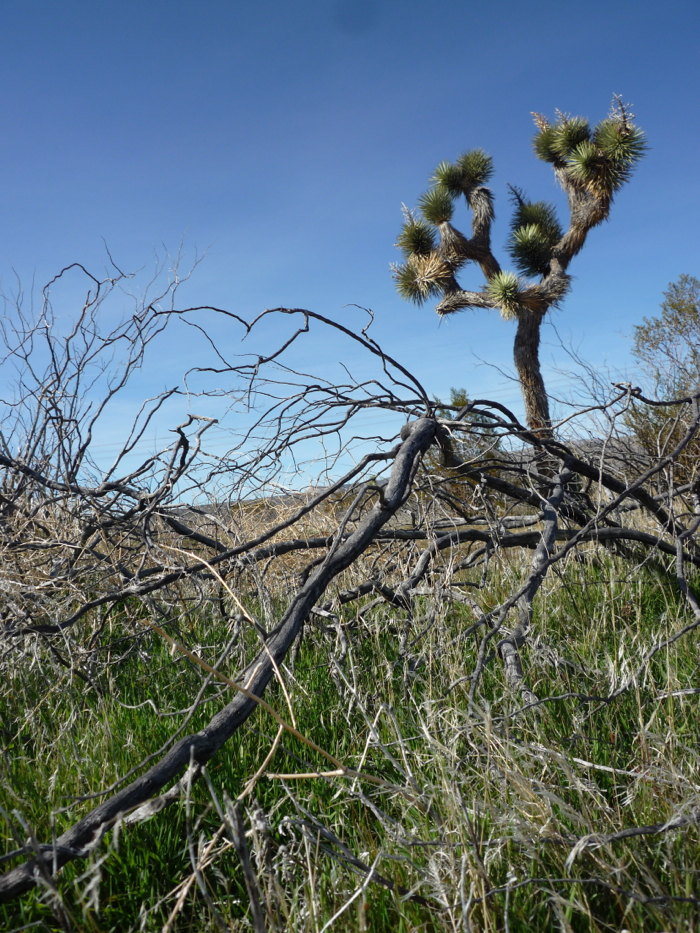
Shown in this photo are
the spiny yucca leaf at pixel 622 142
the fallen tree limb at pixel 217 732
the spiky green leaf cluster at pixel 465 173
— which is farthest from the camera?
the spiky green leaf cluster at pixel 465 173

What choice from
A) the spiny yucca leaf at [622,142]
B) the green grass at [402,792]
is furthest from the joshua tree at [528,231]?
the green grass at [402,792]

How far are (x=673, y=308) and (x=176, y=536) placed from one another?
72.6ft

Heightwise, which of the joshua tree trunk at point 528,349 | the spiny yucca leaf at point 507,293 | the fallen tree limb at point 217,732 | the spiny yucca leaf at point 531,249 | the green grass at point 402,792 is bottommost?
the green grass at point 402,792

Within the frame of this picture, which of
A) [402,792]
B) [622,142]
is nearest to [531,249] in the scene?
[622,142]

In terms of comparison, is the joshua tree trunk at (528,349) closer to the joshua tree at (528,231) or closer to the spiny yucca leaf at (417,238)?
the joshua tree at (528,231)

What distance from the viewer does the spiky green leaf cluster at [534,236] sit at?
68.9ft

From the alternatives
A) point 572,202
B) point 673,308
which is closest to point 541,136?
point 572,202

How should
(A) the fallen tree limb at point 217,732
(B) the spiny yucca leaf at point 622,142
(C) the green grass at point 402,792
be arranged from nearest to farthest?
(A) the fallen tree limb at point 217,732
(C) the green grass at point 402,792
(B) the spiny yucca leaf at point 622,142

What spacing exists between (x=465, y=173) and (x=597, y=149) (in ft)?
→ 15.9

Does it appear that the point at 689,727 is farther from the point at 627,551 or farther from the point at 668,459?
the point at 627,551

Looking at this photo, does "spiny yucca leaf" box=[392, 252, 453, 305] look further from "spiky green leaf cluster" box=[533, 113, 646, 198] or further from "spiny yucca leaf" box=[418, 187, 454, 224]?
"spiky green leaf cluster" box=[533, 113, 646, 198]

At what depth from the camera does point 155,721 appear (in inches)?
92.7

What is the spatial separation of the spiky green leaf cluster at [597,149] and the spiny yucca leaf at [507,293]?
173 inches

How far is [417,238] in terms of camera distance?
22.1 meters
